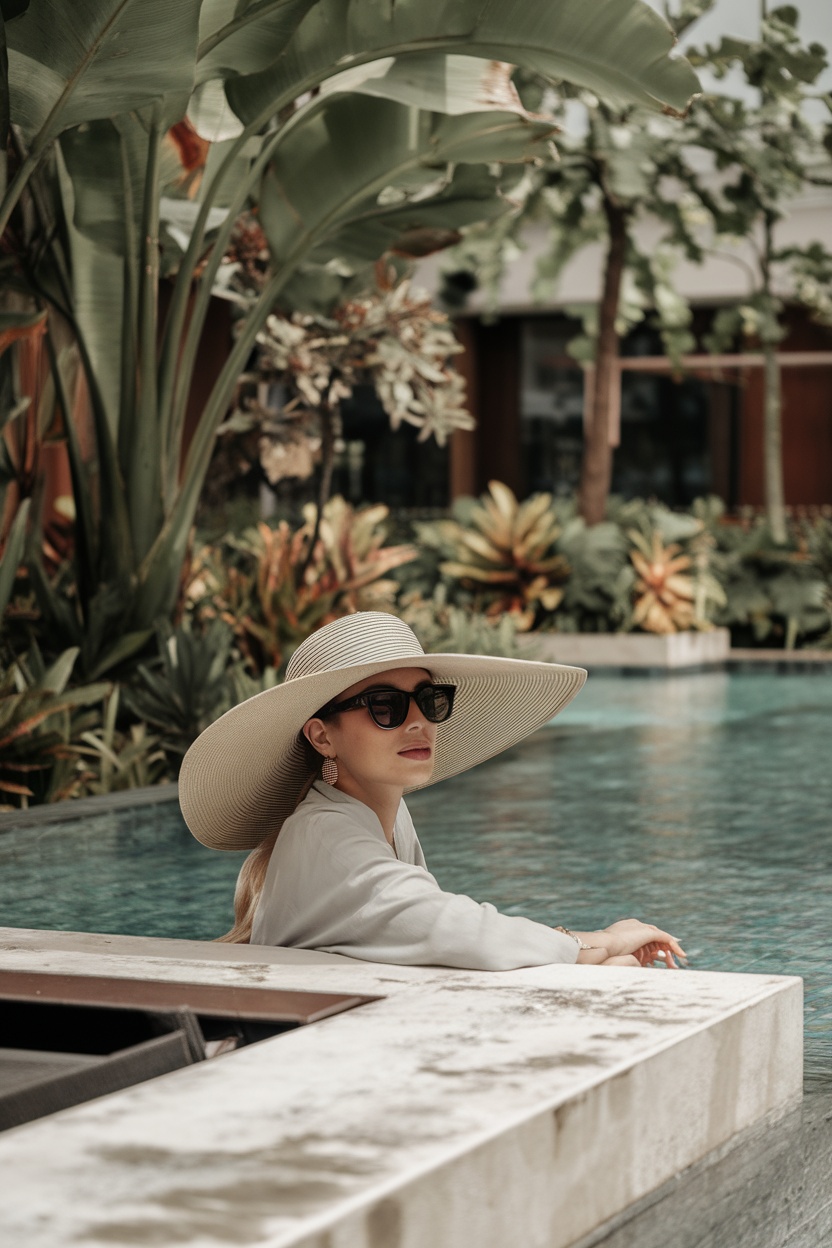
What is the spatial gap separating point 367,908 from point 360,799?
316mm

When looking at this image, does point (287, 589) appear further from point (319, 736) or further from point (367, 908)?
point (367, 908)

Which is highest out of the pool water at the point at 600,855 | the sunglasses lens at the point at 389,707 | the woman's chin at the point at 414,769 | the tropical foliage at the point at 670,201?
the tropical foliage at the point at 670,201

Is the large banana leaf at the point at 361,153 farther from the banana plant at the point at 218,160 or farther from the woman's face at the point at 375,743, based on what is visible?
the woman's face at the point at 375,743

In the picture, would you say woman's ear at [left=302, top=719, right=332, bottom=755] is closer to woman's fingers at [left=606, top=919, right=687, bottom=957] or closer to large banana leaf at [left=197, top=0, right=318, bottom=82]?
woman's fingers at [left=606, top=919, right=687, bottom=957]

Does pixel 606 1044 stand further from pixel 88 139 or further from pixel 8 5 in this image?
pixel 88 139

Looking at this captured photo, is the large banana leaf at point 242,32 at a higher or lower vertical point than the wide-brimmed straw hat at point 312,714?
higher

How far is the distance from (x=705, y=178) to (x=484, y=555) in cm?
1103

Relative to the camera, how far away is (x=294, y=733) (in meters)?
3.27

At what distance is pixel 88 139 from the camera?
7.62 metres

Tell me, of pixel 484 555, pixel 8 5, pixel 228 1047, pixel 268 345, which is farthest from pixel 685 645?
pixel 228 1047

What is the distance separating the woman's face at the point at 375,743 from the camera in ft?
10.4

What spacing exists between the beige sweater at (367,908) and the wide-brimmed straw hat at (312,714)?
15 centimetres

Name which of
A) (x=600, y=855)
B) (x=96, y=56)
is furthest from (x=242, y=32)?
(x=600, y=855)

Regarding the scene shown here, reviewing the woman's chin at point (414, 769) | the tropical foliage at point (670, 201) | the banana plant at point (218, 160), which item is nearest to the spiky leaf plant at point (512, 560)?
the tropical foliage at point (670, 201)
